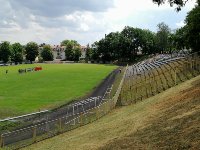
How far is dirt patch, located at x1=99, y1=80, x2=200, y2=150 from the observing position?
16797mm

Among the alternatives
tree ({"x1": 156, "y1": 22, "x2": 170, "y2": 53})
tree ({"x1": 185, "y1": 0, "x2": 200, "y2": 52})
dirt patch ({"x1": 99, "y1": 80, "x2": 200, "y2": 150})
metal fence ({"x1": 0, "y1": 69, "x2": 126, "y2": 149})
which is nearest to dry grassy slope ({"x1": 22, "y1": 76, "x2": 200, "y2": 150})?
dirt patch ({"x1": 99, "y1": 80, "x2": 200, "y2": 150})

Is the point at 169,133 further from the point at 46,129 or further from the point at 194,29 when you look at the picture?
the point at 194,29

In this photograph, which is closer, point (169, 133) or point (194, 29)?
point (169, 133)

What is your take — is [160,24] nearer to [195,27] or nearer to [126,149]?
[195,27]

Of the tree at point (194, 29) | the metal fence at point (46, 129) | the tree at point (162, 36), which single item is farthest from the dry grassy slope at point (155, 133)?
the tree at point (162, 36)

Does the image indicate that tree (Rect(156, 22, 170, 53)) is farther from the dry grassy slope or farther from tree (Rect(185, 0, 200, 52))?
the dry grassy slope

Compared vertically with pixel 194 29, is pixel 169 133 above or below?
below

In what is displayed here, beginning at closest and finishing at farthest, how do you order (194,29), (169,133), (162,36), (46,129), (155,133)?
(169,133) < (155,133) < (46,129) < (194,29) < (162,36)

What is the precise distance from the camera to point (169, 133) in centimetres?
1880

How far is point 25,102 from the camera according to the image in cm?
5438

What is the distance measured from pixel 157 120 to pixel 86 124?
11.2 metres

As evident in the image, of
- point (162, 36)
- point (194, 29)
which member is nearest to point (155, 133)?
point (194, 29)

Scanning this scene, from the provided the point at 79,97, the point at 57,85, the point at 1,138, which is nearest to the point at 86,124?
the point at 1,138

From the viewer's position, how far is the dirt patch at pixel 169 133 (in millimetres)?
16797
